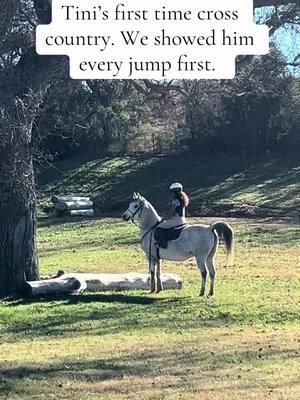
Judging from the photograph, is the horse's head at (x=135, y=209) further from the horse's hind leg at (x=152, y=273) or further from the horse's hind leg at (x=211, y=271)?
the horse's hind leg at (x=211, y=271)

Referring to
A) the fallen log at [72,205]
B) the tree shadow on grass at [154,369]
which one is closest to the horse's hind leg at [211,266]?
the tree shadow on grass at [154,369]

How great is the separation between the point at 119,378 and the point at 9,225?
706 centimetres

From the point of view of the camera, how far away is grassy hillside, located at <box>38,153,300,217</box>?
125 feet

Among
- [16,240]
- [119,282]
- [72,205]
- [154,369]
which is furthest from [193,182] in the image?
[154,369]

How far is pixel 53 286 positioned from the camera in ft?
49.2

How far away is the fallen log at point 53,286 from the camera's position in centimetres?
1486

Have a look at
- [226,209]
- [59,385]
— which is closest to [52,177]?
[226,209]

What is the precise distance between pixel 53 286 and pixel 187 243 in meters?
2.51

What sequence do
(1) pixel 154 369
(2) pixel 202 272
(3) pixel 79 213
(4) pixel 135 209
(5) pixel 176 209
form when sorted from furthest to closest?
(3) pixel 79 213 → (4) pixel 135 209 → (5) pixel 176 209 → (2) pixel 202 272 → (1) pixel 154 369

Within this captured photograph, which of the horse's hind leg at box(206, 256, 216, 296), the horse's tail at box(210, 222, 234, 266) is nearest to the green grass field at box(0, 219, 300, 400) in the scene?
the horse's hind leg at box(206, 256, 216, 296)

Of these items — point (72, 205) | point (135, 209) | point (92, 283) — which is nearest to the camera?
point (92, 283)

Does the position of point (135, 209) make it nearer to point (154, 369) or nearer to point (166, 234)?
point (166, 234)

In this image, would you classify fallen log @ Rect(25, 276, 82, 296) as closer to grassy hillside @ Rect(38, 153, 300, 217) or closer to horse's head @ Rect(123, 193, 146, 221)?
horse's head @ Rect(123, 193, 146, 221)

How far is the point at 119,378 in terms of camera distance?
8383mm
